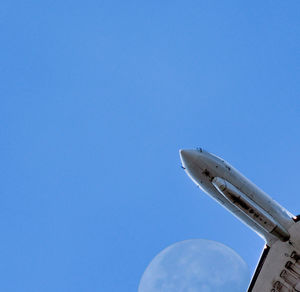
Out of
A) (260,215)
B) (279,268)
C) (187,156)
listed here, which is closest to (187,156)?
(187,156)

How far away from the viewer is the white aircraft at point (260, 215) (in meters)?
47.4

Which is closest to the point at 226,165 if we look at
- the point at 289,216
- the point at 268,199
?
the point at 268,199

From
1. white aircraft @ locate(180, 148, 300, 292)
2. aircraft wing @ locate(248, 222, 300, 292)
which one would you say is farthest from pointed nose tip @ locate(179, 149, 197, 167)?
aircraft wing @ locate(248, 222, 300, 292)

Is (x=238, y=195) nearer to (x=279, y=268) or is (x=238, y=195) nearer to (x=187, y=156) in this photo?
(x=187, y=156)

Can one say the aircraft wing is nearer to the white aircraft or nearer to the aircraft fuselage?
the white aircraft

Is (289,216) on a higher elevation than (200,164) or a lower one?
lower

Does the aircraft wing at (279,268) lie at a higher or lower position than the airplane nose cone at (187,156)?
lower

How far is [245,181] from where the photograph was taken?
169 feet

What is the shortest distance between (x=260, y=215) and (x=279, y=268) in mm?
7530

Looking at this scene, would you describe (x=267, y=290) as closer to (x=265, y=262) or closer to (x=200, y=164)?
(x=265, y=262)

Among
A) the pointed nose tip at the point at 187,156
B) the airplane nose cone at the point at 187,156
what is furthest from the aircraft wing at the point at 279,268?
the pointed nose tip at the point at 187,156

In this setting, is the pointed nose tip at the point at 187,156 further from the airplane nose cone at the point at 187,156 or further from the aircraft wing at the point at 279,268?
the aircraft wing at the point at 279,268

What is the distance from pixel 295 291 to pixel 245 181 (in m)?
13.8

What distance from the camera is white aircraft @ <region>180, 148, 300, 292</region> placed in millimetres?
47438
